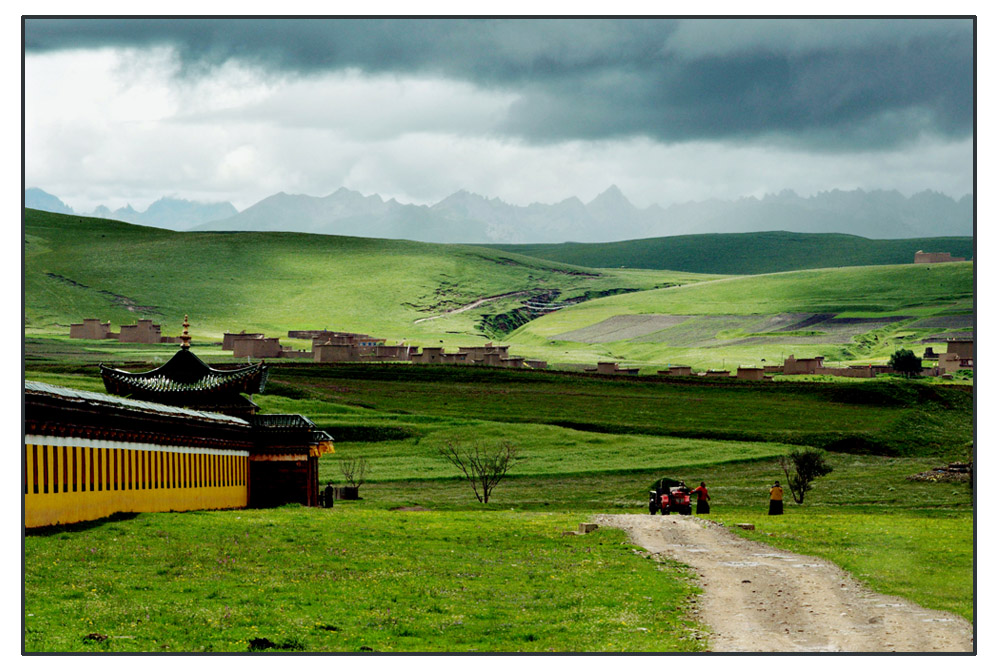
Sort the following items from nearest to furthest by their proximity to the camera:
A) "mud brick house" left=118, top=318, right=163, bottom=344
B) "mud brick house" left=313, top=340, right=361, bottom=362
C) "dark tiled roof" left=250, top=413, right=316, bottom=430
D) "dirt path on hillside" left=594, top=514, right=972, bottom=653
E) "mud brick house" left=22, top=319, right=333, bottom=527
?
"dirt path on hillside" left=594, top=514, right=972, bottom=653 < "mud brick house" left=22, top=319, right=333, bottom=527 < "dark tiled roof" left=250, top=413, right=316, bottom=430 < "mud brick house" left=313, top=340, right=361, bottom=362 < "mud brick house" left=118, top=318, right=163, bottom=344

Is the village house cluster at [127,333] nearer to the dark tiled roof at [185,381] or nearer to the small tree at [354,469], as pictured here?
the small tree at [354,469]

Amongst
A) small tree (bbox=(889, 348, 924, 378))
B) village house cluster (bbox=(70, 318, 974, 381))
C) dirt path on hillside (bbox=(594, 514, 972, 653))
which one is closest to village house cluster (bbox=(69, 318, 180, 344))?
village house cluster (bbox=(70, 318, 974, 381))

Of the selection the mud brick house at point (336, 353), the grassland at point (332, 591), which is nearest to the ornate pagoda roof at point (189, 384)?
the grassland at point (332, 591)

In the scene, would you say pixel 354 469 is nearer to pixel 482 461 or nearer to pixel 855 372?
pixel 482 461

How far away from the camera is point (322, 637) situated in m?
14.5

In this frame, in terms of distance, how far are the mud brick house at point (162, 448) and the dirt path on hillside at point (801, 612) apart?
37.0ft

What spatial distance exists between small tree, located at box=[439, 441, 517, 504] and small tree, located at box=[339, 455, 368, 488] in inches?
220

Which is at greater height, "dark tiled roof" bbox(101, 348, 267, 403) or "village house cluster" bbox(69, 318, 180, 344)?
"village house cluster" bbox(69, 318, 180, 344)

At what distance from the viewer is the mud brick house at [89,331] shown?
16850 cm

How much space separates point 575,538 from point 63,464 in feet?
41.1

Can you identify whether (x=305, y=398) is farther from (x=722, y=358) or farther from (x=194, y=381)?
(x=722, y=358)

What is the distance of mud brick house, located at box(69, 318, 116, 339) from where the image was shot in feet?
553

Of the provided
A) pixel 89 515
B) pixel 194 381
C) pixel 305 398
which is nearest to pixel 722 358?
pixel 305 398

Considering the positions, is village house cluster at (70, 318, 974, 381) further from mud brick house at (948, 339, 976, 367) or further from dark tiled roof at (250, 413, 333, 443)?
dark tiled roof at (250, 413, 333, 443)
